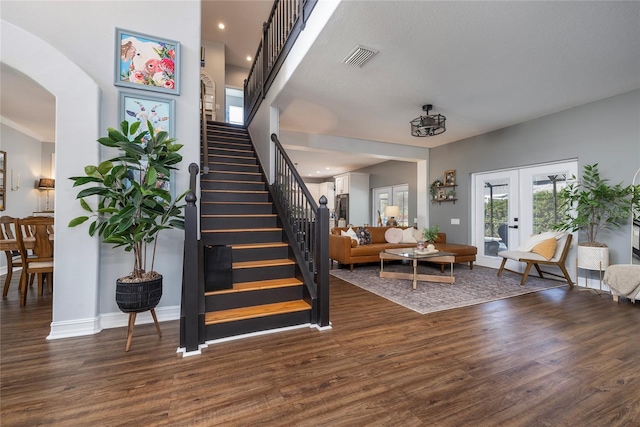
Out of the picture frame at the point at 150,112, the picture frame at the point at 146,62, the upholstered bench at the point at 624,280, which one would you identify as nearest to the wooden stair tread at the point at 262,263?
the picture frame at the point at 150,112

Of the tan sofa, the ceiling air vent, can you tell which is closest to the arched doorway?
the ceiling air vent

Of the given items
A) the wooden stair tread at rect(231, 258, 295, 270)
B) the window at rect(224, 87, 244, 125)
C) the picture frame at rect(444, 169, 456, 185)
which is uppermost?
the window at rect(224, 87, 244, 125)

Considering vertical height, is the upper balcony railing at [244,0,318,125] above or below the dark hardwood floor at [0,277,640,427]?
above

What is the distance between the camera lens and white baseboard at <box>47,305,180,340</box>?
235cm

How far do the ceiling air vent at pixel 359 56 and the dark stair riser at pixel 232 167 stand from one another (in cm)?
243

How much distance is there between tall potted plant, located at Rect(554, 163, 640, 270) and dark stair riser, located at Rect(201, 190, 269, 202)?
180 inches

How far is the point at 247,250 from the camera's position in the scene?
3.12m

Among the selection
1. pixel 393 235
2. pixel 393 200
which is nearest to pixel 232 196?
pixel 393 235

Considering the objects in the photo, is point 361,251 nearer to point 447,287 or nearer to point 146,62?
point 447,287

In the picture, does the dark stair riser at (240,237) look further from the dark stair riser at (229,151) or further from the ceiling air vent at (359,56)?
the ceiling air vent at (359,56)

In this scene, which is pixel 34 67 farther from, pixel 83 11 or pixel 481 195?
pixel 481 195

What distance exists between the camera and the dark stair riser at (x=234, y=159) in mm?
4691

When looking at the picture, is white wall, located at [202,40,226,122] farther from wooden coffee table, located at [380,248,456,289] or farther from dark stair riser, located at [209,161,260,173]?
wooden coffee table, located at [380,248,456,289]

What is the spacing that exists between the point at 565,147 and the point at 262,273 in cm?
512
